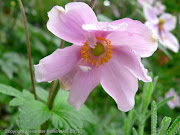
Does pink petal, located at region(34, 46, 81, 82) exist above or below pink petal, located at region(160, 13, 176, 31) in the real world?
above

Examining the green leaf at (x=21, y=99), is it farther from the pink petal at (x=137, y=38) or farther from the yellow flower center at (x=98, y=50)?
the pink petal at (x=137, y=38)

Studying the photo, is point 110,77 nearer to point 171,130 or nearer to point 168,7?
point 171,130

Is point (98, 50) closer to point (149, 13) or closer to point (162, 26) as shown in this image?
point (149, 13)

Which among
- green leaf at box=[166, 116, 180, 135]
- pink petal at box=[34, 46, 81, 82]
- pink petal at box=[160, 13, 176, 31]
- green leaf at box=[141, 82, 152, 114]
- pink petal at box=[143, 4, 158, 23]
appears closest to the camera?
green leaf at box=[166, 116, 180, 135]

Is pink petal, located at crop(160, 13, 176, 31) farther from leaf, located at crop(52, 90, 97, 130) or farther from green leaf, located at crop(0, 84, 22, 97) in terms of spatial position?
green leaf, located at crop(0, 84, 22, 97)

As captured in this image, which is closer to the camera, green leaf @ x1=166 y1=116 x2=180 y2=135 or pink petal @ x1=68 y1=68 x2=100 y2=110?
green leaf @ x1=166 y1=116 x2=180 y2=135

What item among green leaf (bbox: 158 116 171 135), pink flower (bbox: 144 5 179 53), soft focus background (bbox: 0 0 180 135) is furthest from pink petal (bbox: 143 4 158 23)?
green leaf (bbox: 158 116 171 135)

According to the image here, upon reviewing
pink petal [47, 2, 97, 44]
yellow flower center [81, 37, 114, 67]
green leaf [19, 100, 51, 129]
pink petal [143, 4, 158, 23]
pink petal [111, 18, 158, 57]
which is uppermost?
pink petal [47, 2, 97, 44]

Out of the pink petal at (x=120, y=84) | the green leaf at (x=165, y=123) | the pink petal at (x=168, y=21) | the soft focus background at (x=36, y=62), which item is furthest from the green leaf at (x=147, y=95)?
the pink petal at (x=168, y=21)

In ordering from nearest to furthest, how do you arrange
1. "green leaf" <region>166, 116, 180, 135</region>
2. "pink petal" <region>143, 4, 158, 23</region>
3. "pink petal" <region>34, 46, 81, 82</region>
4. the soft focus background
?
1. "green leaf" <region>166, 116, 180, 135</region>
2. "pink petal" <region>34, 46, 81, 82</region>
3. the soft focus background
4. "pink petal" <region>143, 4, 158, 23</region>
